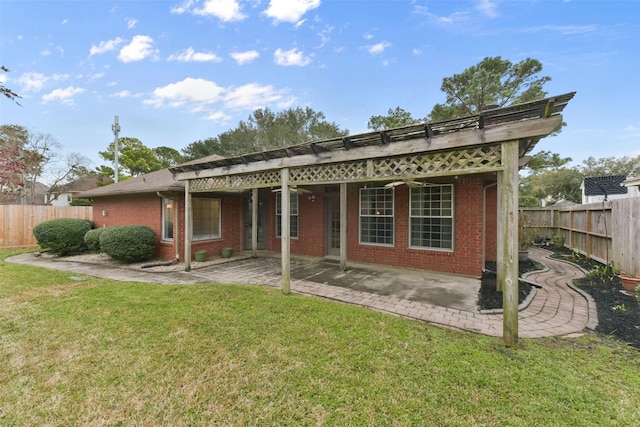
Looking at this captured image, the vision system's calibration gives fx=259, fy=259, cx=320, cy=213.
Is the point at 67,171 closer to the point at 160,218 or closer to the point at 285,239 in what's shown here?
the point at 160,218

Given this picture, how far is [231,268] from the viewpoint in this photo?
7727 mm

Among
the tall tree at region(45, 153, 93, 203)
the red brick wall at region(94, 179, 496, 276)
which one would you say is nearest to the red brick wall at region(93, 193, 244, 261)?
the red brick wall at region(94, 179, 496, 276)

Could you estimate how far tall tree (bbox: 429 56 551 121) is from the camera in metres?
14.8

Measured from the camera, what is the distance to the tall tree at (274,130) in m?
25.3

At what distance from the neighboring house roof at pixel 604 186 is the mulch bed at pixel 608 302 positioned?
20.9 metres

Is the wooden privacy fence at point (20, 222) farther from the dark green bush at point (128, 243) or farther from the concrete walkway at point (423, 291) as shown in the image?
the dark green bush at point (128, 243)

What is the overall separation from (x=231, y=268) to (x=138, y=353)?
15.3 ft

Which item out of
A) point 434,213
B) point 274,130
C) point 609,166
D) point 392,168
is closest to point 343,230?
point 434,213

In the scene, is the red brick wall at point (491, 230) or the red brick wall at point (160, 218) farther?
the red brick wall at point (491, 230)

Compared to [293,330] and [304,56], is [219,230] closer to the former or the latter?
[293,330]

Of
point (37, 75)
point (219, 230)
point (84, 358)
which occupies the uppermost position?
point (37, 75)

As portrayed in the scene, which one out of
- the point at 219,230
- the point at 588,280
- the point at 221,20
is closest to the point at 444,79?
the point at 221,20

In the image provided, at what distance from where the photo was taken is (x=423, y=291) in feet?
17.8

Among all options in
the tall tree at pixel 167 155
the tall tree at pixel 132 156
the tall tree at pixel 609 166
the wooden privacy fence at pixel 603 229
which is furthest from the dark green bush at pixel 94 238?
the tall tree at pixel 609 166
